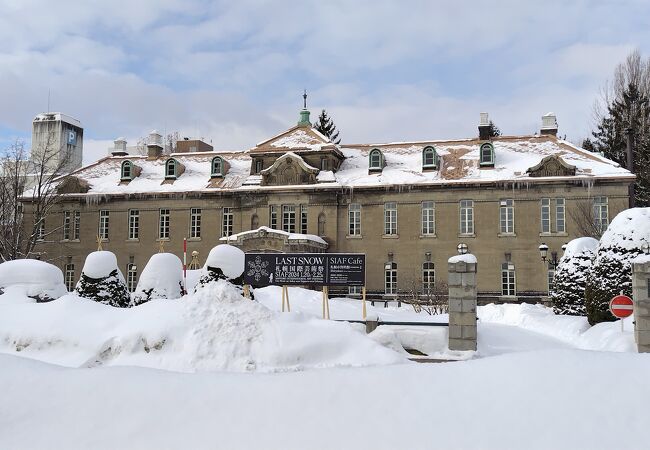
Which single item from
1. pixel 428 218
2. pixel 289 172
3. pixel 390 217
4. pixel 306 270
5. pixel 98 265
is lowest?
pixel 306 270

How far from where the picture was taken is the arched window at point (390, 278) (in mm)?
37906

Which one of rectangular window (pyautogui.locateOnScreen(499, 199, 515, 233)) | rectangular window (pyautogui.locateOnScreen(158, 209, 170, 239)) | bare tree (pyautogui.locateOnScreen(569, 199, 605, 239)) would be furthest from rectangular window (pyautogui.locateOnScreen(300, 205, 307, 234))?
bare tree (pyautogui.locateOnScreen(569, 199, 605, 239))

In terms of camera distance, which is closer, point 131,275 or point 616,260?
point 616,260

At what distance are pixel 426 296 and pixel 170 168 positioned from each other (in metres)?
21.0

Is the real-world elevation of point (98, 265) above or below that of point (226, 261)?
below

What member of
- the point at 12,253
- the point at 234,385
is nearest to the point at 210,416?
the point at 234,385

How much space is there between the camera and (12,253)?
3528 cm

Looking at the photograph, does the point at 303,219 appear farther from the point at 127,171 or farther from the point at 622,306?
the point at 622,306

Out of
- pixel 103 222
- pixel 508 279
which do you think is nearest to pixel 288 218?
pixel 103 222

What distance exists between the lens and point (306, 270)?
17.3 m

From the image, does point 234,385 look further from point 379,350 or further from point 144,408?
point 379,350

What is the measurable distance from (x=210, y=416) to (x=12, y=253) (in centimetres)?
3394

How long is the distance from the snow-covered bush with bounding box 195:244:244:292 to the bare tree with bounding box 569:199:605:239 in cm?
2432

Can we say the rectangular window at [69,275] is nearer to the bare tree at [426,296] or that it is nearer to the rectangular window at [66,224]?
the rectangular window at [66,224]
